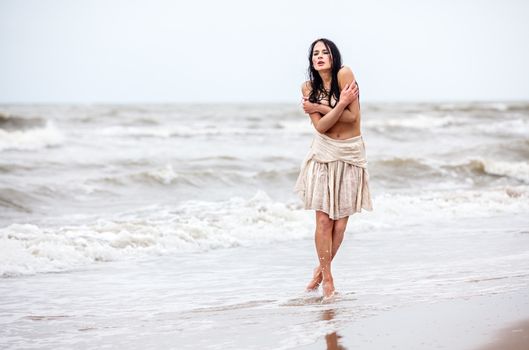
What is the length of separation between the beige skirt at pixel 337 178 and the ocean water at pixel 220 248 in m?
0.66

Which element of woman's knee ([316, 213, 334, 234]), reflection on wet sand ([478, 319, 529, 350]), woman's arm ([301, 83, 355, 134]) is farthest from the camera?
woman's knee ([316, 213, 334, 234])

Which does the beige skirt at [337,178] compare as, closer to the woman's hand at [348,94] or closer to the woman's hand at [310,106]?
the woman's hand at [310,106]

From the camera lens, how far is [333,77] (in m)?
5.19

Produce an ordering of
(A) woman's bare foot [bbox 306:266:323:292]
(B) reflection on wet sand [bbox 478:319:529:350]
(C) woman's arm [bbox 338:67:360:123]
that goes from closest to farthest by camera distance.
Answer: (B) reflection on wet sand [bbox 478:319:529:350]
(C) woman's arm [bbox 338:67:360:123]
(A) woman's bare foot [bbox 306:266:323:292]

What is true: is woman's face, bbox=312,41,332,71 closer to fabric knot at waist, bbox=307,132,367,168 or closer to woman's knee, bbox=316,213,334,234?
fabric knot at waist, bbox=307,132,367,168

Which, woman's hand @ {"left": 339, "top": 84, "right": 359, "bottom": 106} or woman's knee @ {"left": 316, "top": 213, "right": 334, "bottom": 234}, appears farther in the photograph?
woman's knee @ {"left": 316, "top": 213, "right": 334, "bottom": 234}

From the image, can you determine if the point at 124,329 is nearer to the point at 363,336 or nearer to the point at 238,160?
the point at 363,336

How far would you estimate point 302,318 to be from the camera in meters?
4.69

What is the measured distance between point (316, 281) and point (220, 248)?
273cm

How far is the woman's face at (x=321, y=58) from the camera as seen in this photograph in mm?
5168

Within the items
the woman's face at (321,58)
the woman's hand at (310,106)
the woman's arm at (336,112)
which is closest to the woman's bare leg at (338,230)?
the woman's arm at (336,112)

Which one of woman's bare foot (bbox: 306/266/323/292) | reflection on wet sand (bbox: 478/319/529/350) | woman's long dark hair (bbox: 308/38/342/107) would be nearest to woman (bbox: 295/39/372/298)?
woman's long dark hair (bbox: 308/38/342/107)

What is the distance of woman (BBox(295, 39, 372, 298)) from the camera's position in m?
5.16

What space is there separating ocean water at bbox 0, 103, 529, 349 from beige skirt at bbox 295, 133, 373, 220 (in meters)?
0.66
